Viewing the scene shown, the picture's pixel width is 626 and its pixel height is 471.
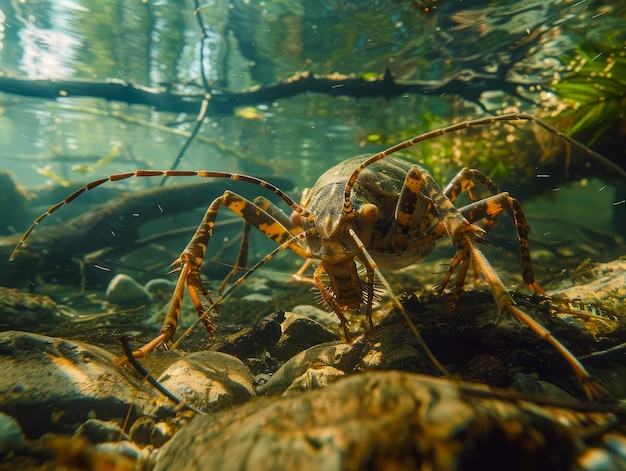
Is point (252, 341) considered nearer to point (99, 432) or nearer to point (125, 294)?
point (99, 432)

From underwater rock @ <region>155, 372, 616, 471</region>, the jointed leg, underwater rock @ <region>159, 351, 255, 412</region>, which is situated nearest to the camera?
underwater rock @ <region>155, 372, 616, 471</region>

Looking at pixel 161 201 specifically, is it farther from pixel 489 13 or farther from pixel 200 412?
pixel 489 13

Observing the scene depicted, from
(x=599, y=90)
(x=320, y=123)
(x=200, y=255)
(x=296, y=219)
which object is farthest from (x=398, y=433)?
(x=320, y=123)

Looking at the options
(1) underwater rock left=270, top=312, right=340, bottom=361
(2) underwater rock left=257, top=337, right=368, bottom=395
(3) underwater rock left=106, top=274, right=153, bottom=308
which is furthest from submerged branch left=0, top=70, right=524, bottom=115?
(2) underwater rock left=257, top=337, right=368, bottom=395

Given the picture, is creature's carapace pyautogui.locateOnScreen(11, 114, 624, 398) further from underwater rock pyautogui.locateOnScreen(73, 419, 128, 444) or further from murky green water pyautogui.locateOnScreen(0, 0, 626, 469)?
underwater rock pyautogui.locateOnScreen(73, 419, 128, 444)

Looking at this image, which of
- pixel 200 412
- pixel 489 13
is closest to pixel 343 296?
pixel 200 412

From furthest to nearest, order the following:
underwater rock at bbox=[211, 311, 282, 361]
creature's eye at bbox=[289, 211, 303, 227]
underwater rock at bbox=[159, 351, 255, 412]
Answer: underwater rock at bbox=[211, 311, 282, 361] < creature's eye at bbox=[289, 211, 303, 227] < underwater rock at bbox=[159, 351, 255, 412]

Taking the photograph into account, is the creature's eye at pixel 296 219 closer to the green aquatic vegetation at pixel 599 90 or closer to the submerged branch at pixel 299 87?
the green aquatic vegetation at pixel 599 90
